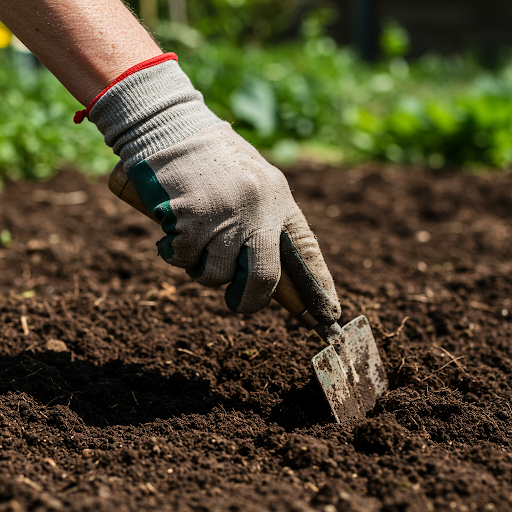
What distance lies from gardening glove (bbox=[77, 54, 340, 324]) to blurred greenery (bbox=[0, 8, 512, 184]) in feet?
9.02

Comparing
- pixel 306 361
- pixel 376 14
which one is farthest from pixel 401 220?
pixel 376 14

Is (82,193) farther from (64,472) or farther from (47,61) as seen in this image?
(64,472)

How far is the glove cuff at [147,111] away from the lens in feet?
5.17

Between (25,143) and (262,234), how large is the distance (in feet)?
9.98

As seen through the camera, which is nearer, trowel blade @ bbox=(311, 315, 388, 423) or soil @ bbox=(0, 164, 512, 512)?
soil @ bbox=(0, 164, 512, 512)

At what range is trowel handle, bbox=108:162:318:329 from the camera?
1701 mm

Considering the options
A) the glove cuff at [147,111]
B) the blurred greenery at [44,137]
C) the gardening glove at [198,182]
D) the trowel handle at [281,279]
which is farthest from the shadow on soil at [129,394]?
the blurred greenery at [44,137]

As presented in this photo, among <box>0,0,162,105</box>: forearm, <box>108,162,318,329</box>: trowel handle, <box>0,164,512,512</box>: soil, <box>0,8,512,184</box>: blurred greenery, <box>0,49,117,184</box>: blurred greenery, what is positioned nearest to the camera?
<box>0,164,512,512</box>: soil

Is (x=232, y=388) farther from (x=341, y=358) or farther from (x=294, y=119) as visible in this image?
(x=294, y=119)

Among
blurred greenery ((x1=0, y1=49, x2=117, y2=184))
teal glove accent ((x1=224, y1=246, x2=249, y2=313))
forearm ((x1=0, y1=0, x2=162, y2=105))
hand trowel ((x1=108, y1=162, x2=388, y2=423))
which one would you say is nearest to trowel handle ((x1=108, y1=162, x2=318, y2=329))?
hand trowel ((x1=108, y1=162, x2=388, y2=423))

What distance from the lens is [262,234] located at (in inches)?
63.7

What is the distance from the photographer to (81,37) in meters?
1.54

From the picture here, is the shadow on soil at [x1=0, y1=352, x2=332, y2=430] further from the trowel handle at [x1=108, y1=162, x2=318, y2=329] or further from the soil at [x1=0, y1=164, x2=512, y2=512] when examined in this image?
the trowel handle at [x1=108, y1=162, x2=318, y2=329]

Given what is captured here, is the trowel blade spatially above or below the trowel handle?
below
